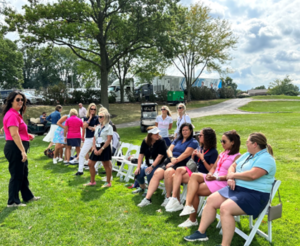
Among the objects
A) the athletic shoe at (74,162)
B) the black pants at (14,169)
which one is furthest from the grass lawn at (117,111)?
the black pants at (14,169)

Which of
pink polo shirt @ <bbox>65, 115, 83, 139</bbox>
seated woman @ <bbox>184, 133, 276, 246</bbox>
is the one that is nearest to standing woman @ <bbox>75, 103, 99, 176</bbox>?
pink polo shirt @ <bbox>65, 115, 83, 139</bbox>

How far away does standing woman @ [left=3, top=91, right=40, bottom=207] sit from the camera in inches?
156

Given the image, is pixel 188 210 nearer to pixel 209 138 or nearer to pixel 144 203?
pixel 144 203

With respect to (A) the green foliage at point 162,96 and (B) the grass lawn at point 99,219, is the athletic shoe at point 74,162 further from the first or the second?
(A) the green foliage at point 162,96

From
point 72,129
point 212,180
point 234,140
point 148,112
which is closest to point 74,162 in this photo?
point 72,129

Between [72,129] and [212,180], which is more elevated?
[72,129]

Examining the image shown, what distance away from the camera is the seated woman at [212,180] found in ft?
11.9

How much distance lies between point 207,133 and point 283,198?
204 cm

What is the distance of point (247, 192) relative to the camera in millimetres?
3092

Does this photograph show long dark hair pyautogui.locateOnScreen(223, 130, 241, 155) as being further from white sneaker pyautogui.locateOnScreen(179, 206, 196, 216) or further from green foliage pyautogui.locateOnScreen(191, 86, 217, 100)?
green foliage pyautogui.locateOnScreen(191, 86, 217, 100)

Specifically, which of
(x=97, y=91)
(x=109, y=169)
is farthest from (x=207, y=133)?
(x=97, y=91)

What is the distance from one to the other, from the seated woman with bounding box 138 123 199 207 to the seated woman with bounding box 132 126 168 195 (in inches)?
5.4

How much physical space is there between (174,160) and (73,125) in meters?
3.73

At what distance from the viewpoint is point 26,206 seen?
435 cm
